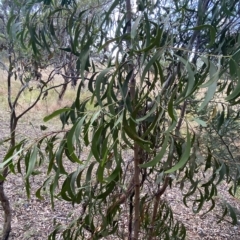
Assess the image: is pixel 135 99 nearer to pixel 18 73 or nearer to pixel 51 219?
pixel 18 73

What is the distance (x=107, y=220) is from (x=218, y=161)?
1.45 feet

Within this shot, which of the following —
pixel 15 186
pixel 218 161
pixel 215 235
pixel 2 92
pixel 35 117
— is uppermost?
pixel 2 92

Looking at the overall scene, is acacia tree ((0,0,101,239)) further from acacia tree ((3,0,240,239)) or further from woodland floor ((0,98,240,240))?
woodland floor ((0,98,240,240))

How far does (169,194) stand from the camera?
2.84 meters

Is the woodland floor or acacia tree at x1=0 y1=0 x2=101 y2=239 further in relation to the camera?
the woodland floor

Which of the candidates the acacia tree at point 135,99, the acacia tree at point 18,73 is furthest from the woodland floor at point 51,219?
the acacia tree at point 135,99

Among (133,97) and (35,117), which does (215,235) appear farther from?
(35,117)

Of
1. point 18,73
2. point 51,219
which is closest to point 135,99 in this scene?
point 18,73

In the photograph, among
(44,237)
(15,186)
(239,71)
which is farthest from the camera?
(15,186)

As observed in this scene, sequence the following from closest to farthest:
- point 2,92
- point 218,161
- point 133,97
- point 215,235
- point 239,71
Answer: point 239,71 < point 133,97 < point 218,161 < point 215,235 < point 2,92

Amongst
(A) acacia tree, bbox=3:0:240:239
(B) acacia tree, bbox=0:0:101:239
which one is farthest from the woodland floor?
(A) acacia tree, bbox=3:0:240:239

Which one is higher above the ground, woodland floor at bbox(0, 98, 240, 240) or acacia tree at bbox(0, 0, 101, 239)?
acacia tree at bbox(0, 0, 101, 239)

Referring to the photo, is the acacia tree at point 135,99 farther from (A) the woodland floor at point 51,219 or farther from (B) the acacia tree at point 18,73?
(A) the woodland floor at point 51,219

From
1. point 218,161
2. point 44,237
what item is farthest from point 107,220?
point 44,237
